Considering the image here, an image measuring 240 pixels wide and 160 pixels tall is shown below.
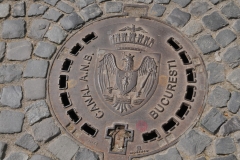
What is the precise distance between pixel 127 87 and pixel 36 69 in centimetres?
75

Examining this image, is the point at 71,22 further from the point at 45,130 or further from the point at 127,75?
the point at 45,130

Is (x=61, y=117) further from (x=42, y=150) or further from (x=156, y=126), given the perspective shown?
(x=156, y=126)

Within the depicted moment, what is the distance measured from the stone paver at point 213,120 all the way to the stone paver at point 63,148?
91 cm

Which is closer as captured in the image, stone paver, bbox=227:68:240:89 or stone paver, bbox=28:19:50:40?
stone paver, bbox=227:68:240:89

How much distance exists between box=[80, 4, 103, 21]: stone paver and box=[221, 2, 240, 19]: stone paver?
1046mm

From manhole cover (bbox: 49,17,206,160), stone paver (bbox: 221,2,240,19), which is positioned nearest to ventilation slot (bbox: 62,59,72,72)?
manhole cover (bbox: 49,17,206,160)

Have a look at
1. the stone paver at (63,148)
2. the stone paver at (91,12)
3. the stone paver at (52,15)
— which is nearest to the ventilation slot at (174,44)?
the stone paver at (91,12)

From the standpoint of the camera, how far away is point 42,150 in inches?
95.4

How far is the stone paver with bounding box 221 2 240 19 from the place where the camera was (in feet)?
9.43

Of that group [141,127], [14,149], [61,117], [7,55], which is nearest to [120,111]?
[141,127]

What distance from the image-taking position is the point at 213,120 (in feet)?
8.01

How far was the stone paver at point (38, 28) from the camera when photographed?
291 cm

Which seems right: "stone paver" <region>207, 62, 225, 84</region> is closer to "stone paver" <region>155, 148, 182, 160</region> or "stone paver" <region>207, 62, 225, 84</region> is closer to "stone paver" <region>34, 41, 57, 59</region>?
"stone paver" <region>155, 148, 182, 160</region>

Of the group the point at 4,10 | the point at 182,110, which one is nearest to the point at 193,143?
the point at 182,110
